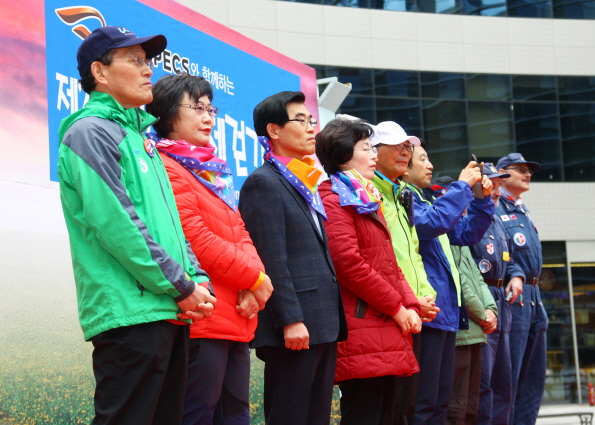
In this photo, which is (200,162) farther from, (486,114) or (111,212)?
(486,114)

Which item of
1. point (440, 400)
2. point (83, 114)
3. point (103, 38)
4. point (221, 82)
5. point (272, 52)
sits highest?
point (272, 52)

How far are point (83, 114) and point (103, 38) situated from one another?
31 centimetres

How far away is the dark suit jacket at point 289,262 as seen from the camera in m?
3.09

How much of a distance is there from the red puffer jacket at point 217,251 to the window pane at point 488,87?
1249 centimetres

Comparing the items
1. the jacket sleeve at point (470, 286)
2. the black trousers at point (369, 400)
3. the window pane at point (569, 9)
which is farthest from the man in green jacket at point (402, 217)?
the window pane at point (569, 9)

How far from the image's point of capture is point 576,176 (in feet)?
47.4

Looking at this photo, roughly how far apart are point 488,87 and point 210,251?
511 inches

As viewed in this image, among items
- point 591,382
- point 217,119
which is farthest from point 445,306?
point 591,382

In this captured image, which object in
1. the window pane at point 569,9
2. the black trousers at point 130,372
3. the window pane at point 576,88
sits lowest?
the black trousers at point 130,372

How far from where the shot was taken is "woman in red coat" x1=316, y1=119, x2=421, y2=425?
3.46m

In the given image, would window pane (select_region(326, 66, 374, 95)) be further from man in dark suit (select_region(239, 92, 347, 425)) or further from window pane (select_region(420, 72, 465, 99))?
man in dark suit (select_region(239, 92, 347, 425))

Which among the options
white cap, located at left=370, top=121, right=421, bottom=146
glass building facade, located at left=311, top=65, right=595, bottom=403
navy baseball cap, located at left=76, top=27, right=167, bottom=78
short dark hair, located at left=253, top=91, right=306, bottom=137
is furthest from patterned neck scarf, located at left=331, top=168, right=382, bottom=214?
glass building facade, located at left=311, top=65, right=595, bottom=403

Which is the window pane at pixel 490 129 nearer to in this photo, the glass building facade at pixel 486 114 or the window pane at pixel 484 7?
the glass building facade at pixel 486 114

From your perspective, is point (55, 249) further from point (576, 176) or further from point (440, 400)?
point (576, 176)
